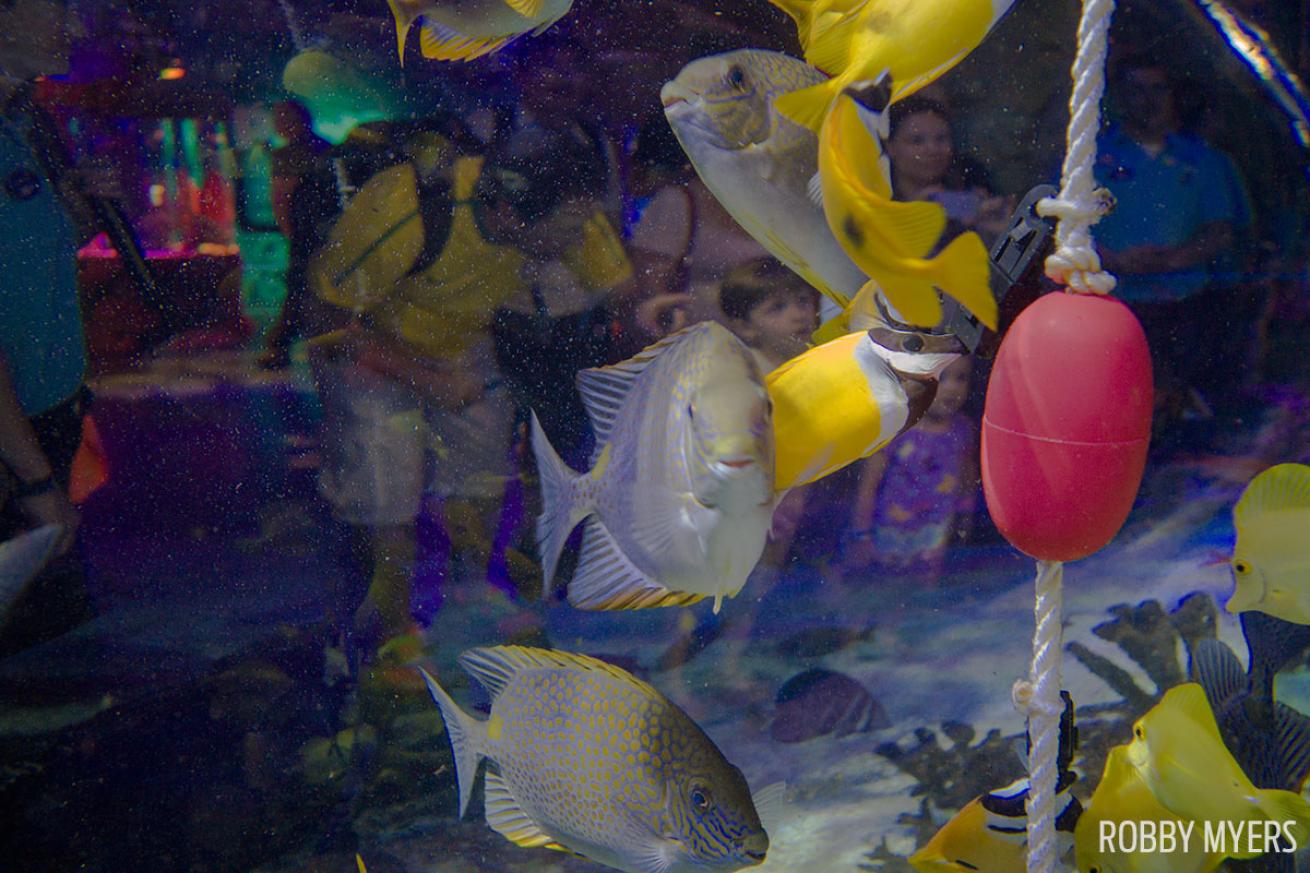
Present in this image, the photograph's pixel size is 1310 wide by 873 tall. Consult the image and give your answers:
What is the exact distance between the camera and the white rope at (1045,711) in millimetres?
777

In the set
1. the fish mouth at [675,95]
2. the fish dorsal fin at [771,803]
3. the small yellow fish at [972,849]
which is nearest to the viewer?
the fish mouth at [675,95]

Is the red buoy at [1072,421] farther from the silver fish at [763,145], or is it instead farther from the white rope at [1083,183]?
the silver fish at [763,145]

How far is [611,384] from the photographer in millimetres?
Answer: 946

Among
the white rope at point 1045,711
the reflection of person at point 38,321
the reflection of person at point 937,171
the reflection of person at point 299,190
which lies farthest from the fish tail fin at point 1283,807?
the reflection of person at point 38,321

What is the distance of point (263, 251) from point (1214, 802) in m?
1.55

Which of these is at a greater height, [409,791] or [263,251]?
[263,251]

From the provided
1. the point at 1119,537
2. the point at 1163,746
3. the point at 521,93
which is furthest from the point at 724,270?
the point at 1119,537

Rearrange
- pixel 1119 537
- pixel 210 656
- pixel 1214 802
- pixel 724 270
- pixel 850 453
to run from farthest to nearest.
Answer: pixel 1119 537
pixel 210 656
pixel 724 270
pixel 1214 802
pixel 850 453

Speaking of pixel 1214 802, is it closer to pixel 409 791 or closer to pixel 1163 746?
pixel 1163 746

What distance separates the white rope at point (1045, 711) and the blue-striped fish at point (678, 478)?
33cm

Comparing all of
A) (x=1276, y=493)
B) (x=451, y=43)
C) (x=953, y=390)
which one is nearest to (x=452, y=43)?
(x=451, y=43)

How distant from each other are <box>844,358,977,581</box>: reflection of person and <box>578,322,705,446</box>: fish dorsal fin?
20.0 inches

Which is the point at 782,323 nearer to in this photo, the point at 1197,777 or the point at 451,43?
the point at 451,43

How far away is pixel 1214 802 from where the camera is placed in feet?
3.20
